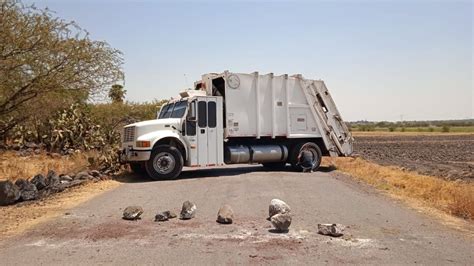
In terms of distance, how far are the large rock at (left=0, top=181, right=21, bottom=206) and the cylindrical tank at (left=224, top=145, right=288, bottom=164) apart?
7.37 meters

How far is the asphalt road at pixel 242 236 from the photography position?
6.43 m

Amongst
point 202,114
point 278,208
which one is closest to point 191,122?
point 202,114

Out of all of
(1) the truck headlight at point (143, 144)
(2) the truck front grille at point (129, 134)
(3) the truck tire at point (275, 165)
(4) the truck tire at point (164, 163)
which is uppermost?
(2) the truck front grille at point (129, 134)

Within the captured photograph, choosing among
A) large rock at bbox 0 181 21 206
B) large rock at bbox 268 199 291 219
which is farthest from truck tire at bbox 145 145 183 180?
large rock at bbox 268 199 291 219

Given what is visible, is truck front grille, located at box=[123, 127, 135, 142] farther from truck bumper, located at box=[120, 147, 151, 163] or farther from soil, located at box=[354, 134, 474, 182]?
soil, located at box=[354, 134, 474, 182]

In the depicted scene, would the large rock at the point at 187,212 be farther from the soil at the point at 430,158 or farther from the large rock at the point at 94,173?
the soil at the point at 430,158

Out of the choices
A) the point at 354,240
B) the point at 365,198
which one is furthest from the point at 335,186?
the point at 354,240

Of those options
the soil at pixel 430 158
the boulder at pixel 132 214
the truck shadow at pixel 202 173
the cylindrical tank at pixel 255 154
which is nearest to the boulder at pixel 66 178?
the truck shadow at pixel 202 173

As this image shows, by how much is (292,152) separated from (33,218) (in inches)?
427

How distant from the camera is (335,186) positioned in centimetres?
1381

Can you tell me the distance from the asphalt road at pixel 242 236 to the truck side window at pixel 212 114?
4.63 metres

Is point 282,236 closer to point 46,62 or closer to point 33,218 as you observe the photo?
point 33,218

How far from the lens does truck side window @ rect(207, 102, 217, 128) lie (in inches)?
642

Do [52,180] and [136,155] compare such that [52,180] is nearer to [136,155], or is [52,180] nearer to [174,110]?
[136,155]
